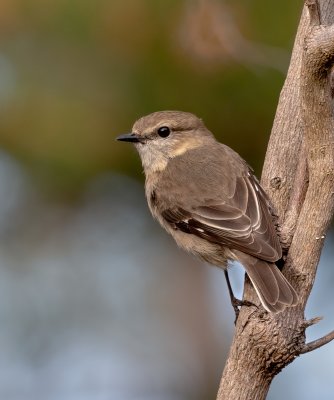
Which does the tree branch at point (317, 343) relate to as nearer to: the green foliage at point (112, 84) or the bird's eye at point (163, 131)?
the bird's eye at point (163, 131)

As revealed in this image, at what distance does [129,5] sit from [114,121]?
2.92ft

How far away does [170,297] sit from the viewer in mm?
7586

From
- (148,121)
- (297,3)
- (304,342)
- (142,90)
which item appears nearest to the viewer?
(304,342)

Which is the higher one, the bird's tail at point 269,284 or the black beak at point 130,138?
the black beak at point 130,138

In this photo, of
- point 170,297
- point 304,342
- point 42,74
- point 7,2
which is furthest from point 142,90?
point 304,342

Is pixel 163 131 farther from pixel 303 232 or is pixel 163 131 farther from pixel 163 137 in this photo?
pixel 303 232

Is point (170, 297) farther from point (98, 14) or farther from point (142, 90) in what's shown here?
point (98, 14)

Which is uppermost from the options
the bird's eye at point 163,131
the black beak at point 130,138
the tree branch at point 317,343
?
the bird's eye at point 163,131

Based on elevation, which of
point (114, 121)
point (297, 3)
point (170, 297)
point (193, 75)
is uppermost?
point (297, 3)

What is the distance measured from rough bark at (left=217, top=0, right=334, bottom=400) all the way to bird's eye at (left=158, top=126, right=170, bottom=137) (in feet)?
5.76

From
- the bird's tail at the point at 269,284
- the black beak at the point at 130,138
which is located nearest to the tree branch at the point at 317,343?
the bird's tail at the point at 269,284

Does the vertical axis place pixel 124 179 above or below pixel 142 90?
below

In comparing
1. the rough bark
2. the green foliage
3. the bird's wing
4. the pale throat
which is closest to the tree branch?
the rough bark

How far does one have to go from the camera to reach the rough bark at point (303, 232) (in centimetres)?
364
